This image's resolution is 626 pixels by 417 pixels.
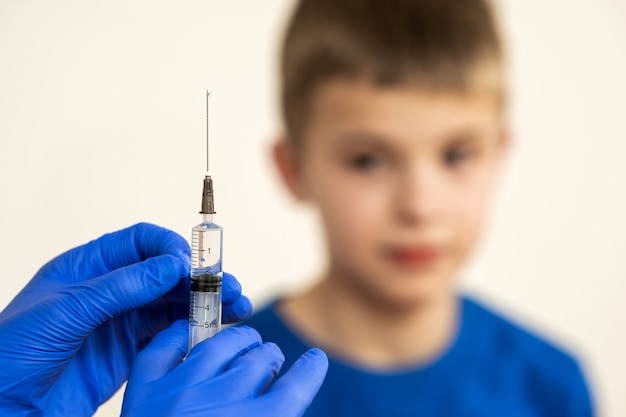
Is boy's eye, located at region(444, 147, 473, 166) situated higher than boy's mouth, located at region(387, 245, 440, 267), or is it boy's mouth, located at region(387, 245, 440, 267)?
boy's eye, located at region(444, 147, 473, 166)

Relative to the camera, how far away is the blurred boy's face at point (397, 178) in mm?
1324

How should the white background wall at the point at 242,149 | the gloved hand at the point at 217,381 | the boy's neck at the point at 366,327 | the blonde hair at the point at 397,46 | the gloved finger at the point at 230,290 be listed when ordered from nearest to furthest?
the gloved hand at the point at 217,381, the gloved finger at the point at 230,290, the blonde hair at the point at 397,46, the white background wall at the point at 242,149, the boy's neck at the point at 366,327

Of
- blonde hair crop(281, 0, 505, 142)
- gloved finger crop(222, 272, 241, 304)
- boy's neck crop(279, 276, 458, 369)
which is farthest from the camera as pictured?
boy's neck crop(279, 276, 458, 369)

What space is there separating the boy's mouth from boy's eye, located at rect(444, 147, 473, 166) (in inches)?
8.5

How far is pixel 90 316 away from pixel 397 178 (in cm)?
78

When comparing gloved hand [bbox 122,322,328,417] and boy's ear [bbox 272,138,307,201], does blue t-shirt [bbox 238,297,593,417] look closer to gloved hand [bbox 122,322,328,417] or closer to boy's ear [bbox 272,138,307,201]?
boy's ear [bbox 272,138,307,201]

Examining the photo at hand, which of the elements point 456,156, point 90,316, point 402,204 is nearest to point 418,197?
point 402,204

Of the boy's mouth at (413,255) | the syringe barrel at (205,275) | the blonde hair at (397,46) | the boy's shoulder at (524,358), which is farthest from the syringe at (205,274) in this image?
the boy's shoulder at (524,358)

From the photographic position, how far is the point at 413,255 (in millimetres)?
1437

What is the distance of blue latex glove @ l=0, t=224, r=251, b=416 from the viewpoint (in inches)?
34.5

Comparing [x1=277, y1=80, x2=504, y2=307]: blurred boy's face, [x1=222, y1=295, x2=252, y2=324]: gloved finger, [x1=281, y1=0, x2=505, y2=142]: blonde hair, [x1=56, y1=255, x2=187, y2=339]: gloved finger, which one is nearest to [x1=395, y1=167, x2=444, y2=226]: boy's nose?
[x1=277, y1=80, x2=504, y2=307]: blurred boy's face

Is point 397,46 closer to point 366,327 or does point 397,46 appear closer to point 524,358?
point 366,327

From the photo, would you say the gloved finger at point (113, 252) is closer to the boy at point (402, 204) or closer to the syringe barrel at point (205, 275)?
the syringe barrel at point (205, 275)

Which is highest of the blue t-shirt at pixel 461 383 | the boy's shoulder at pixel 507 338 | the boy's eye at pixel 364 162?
the boy's eye at pixel 364 162
